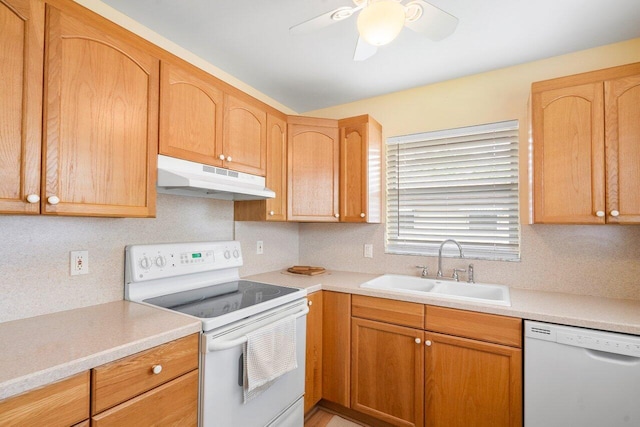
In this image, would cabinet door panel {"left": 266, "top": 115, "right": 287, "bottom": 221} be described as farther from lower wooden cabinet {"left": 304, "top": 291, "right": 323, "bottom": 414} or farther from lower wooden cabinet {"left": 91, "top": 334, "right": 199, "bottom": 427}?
lower wooden cabinet {"left": 91, "top": 334, "right": 199, "bottom": 427}

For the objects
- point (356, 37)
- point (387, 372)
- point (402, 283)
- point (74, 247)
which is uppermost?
point (356, 37)

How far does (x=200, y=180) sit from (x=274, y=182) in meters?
0.72

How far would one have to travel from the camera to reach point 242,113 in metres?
1.95

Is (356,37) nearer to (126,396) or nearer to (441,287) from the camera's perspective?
(441,287)

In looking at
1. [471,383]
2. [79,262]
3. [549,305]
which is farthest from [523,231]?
[79,262]

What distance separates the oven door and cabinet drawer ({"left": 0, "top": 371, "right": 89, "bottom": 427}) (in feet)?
1.40

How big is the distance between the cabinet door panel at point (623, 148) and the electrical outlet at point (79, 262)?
8.77 ft

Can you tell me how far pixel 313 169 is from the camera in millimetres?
2391

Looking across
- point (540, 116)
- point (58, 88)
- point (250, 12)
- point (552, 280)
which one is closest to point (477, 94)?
point (540, 116)

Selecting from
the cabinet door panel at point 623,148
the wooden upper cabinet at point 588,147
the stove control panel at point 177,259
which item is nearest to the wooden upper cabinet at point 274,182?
the stove control panel at point 177,259

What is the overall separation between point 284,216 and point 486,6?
172 centimetres

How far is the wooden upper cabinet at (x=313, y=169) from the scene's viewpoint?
2.33 metres

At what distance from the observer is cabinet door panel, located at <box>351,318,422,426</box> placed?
1.80m

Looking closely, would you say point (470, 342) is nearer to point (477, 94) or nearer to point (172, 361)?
point (172, 361)
